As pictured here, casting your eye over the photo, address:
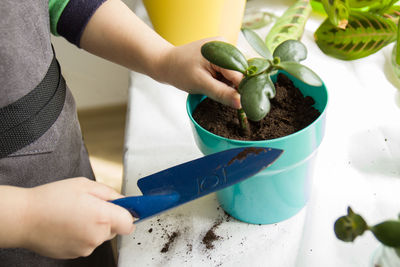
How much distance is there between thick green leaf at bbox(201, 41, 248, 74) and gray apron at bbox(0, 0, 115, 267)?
222mm

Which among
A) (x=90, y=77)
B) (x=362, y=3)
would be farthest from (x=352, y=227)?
(x=90, y=77)

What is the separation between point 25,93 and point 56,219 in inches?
6.9

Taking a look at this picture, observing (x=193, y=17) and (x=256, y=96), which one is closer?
(x=256, y=96)

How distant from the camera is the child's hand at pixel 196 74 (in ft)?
1.40

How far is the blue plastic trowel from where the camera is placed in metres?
0.35

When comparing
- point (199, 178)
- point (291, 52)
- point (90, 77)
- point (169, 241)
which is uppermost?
point (291, 52)

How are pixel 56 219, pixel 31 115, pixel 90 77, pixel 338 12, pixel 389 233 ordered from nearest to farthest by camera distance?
→ pixel 389 233 → pixel 56 219 → pixel 31 115 → pixel 338 12 → pixel 90 77

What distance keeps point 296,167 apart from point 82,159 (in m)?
0.36

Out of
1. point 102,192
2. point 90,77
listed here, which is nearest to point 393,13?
point 102,192

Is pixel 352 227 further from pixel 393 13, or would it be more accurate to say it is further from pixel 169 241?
pixel 393 13

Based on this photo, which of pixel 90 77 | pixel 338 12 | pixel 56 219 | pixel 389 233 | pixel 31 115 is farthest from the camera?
pixel 90 77

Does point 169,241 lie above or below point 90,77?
above

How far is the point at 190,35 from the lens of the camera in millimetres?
665

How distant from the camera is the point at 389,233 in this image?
10.9 inches
